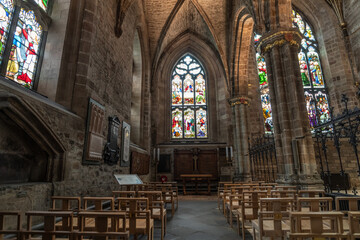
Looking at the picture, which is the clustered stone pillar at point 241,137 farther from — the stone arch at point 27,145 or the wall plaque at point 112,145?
the stone arch at point 27,145

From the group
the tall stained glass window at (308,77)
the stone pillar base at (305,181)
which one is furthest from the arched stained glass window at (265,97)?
the stone pillar base at (305,181)

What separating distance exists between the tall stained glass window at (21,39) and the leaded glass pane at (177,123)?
9.53 m

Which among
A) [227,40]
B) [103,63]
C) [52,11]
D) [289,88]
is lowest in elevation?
[289,88]

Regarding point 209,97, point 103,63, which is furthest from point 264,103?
point 103,63

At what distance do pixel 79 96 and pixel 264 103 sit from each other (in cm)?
1099

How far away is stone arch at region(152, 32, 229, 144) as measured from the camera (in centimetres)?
1315

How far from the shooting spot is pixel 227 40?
40.9 feet

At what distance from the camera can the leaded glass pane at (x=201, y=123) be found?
536 inches

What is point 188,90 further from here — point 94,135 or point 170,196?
point 94,135

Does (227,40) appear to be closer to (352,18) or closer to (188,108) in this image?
(188,108)

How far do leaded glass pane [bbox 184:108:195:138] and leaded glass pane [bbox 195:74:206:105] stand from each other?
88 centimetres

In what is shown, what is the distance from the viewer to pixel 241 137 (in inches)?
436

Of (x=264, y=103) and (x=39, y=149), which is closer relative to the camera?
(x=39, y=149)

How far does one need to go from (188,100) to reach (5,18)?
10969 millimetres
